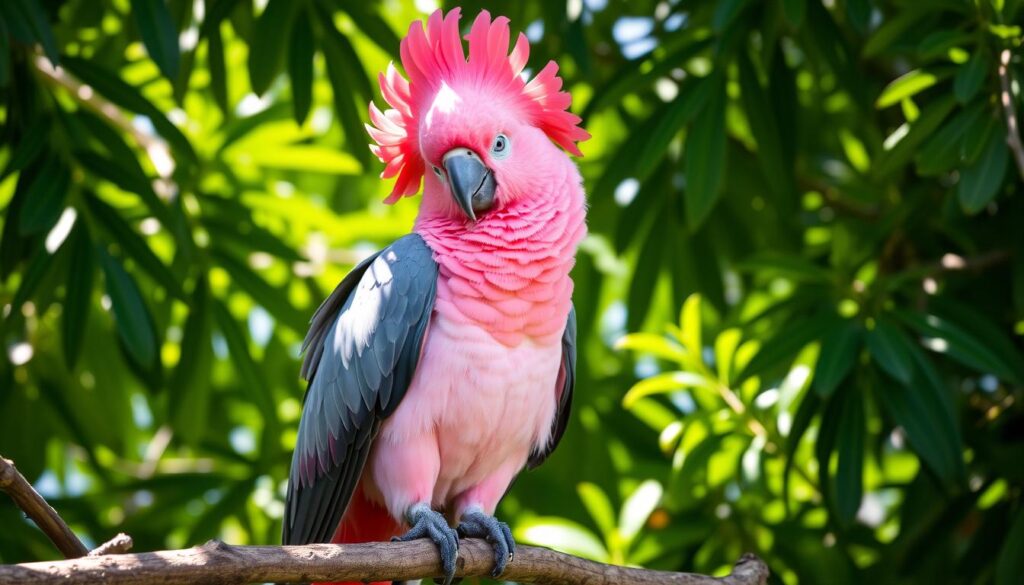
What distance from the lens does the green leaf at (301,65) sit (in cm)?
495

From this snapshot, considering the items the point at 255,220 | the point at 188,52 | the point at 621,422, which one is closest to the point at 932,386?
Answer: the point at 621,422

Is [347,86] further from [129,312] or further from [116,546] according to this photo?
[116,546]

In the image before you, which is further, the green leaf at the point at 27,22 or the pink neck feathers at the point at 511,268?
the green leaf at the point at 27,22

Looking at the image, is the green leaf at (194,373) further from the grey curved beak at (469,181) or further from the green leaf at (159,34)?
the grey curved beak at (469,181)

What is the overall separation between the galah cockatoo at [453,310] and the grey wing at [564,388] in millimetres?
124

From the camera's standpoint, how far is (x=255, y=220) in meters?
5.68

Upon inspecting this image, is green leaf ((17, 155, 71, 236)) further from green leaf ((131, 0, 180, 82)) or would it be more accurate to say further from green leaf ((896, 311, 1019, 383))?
green leaf ((896, 311, 1019, 383))

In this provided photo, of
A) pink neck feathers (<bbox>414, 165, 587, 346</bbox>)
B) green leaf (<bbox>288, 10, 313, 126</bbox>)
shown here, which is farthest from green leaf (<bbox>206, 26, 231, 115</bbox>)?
pink neck feathers (<bbox>414, 165, 587, 346</bbox>)

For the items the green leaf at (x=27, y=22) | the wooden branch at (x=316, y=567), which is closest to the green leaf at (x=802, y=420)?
the wooden branch at (x=316, y=567)

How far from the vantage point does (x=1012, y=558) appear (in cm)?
444

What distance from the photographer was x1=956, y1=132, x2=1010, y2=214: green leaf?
4.34 metres

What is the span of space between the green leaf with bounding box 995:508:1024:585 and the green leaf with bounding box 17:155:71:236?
3.90 metres

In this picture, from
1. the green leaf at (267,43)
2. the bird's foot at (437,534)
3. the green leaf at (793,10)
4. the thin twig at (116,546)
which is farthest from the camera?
the green leaf at (267,43)

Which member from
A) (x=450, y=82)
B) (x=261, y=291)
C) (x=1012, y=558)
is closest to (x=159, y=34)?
(x=450, y=82)
